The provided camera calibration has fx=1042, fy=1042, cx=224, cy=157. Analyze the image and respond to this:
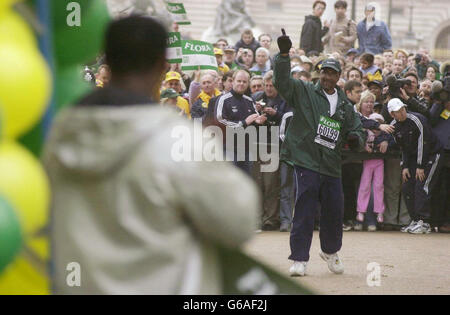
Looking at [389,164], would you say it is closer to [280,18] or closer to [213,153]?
[213,153]

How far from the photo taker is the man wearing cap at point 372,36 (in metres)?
21.5

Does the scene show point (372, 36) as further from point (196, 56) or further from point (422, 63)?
point (196, 56)

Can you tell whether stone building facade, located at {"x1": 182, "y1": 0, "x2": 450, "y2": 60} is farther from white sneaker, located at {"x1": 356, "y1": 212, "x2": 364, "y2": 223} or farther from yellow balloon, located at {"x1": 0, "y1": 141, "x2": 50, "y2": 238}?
yellow balloon, located at {"x1": 0, "y1": 141, "x2": 50, "y2": 238}

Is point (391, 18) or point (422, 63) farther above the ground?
point (422, 63)

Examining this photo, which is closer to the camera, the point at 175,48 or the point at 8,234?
the point at 8,234

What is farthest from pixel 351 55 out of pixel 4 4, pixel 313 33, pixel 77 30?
pixel 4 4

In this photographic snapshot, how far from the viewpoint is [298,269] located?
999 centimetres

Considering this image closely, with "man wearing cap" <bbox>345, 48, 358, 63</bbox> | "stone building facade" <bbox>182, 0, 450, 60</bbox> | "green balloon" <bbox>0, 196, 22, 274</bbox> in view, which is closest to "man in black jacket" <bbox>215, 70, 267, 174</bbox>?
"man wearing cap" <bbox>345, 48, 358, 63</bbox>

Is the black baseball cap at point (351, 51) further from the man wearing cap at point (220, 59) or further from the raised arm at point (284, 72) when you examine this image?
the raised arm at point (284, 72)

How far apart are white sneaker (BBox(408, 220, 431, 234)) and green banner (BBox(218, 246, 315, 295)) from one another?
10.6m

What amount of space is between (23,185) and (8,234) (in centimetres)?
18

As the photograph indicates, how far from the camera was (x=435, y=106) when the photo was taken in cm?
1462

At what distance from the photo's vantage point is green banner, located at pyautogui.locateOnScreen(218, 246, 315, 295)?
A: 12.4ft
